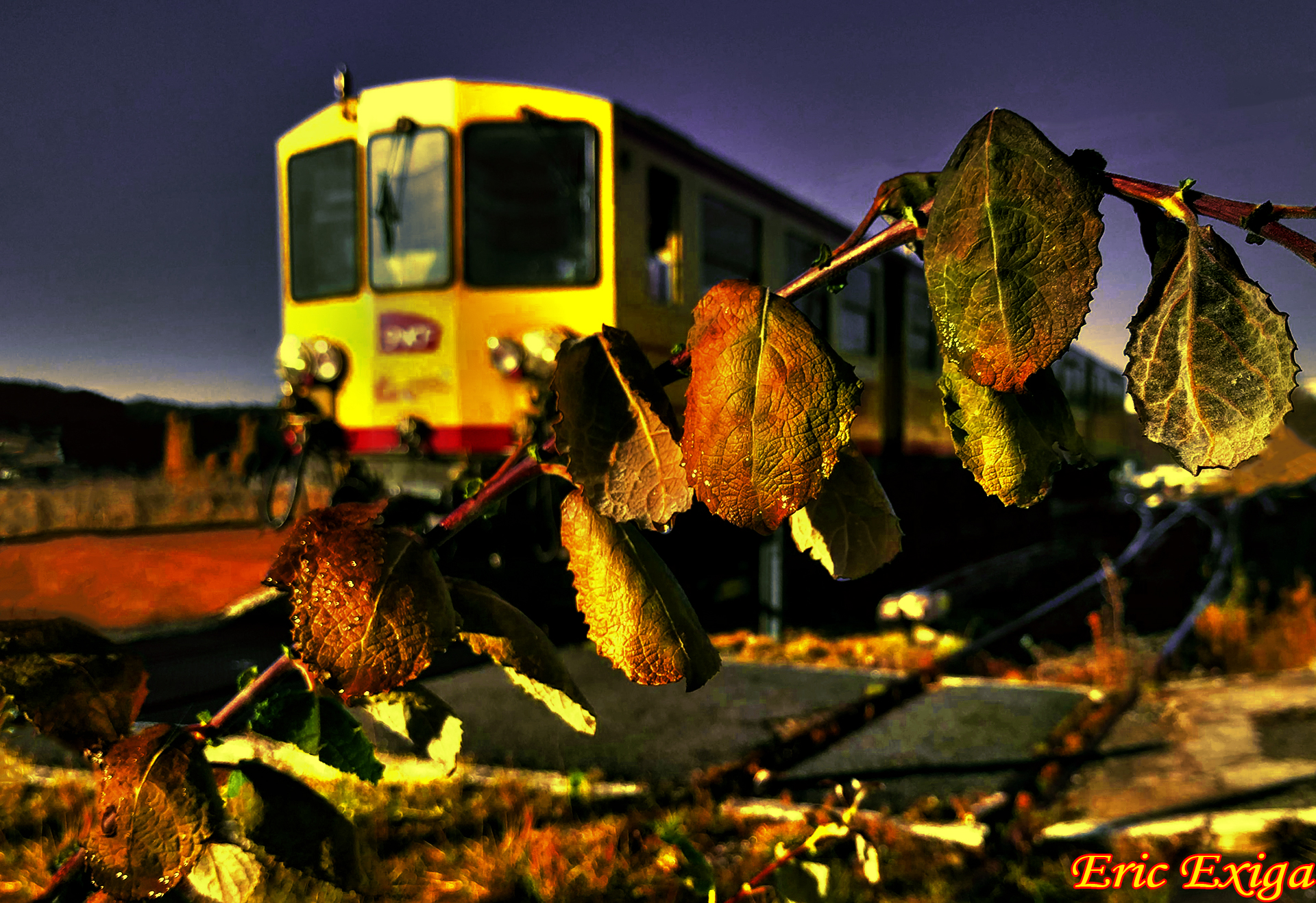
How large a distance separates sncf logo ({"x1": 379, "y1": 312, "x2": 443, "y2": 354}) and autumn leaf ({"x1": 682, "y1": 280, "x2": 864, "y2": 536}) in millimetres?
5630

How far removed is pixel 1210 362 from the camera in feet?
1.33

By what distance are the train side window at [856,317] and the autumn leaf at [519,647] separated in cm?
753

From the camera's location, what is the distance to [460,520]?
557 millimetres

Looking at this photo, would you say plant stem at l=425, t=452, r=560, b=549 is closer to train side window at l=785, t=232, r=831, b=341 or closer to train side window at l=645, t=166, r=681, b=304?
train side window at l=645, t=166, r=681, b=304

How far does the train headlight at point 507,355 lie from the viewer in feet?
18.4

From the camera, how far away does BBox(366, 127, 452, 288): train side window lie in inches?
227

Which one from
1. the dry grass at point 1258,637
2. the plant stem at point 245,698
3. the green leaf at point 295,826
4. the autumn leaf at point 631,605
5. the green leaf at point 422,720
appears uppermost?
the autumn leaf at point 631,605

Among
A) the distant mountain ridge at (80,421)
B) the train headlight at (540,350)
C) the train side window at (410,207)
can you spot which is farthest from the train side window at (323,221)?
the distant mountain ridge at (80,421)

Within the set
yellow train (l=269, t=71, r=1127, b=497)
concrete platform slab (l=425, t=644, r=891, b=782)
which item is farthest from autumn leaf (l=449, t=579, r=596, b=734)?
yellow train (l=269, t=71, r=1127, b=497)

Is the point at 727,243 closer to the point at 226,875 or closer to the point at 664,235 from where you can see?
the point at 664,235

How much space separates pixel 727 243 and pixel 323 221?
2.86 metres

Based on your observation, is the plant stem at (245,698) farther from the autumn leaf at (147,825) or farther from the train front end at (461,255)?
the train front end at (461,255)

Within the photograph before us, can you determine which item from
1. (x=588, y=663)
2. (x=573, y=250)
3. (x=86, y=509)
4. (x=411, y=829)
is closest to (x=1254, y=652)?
(x=588, y=663)

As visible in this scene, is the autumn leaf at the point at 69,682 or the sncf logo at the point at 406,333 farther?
the sncf logo at the point at 406,333
